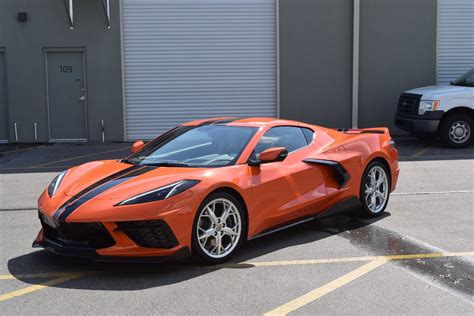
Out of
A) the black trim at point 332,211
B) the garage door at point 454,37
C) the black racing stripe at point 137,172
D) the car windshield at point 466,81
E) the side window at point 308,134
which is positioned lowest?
the black trim at point 332,211

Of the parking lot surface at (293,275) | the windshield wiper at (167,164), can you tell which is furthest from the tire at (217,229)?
the windshield wiper at (167,164)

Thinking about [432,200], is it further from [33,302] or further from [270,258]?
[33,302]

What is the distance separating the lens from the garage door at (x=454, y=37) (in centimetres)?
1634

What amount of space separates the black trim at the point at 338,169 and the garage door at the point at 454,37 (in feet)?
36.5

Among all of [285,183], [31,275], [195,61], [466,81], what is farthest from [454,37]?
[31,275]

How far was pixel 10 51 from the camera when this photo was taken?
51.0 feet

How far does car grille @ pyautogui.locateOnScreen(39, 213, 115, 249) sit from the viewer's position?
4.81 m

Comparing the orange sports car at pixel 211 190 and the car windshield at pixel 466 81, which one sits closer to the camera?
the orange sports car at pixel 211 190

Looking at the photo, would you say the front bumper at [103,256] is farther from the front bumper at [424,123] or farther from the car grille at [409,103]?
the car grille at [409,103]

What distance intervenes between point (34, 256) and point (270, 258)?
2.22 m

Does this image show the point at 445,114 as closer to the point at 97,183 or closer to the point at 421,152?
the point at 421,152

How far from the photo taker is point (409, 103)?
13945 mm

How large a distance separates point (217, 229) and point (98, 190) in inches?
42.3

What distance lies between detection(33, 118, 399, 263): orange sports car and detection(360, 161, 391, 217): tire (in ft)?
0.04
